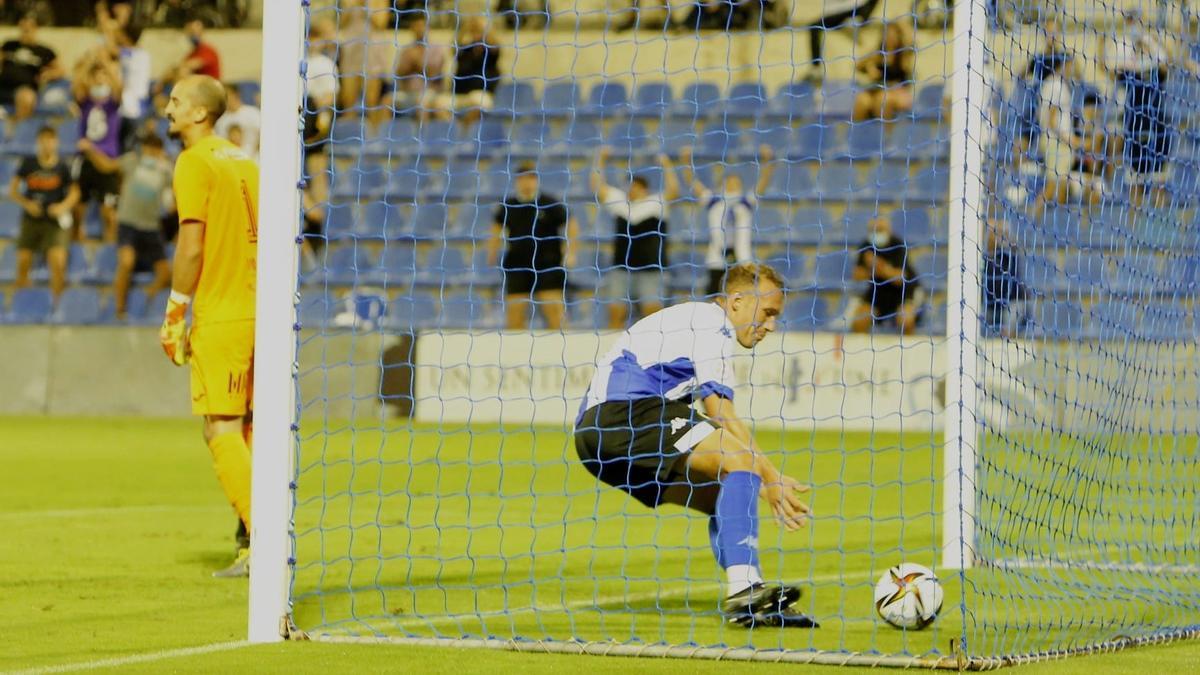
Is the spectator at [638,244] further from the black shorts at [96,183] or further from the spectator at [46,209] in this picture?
the spectator at [46,209]

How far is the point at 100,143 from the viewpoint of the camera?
18.8m

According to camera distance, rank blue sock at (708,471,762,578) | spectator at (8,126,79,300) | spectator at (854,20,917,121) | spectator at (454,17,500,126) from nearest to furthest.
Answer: blue sock at (708,471,762,578)
spectator at (854,20,917,121)
spectator at (454,17,500,126)
spectator at (8,126,79,300)

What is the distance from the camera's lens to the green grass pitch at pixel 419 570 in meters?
5.38

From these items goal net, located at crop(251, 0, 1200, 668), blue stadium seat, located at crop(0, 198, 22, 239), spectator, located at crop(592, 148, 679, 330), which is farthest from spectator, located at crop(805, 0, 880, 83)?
blue stadium seat, located at crop(0, 198, 22, 239)

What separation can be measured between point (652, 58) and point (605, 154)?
2935 millimetres

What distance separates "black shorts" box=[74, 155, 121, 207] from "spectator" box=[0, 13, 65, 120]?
1.72 m

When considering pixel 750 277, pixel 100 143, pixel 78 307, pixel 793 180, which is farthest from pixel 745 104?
pixel 750 277

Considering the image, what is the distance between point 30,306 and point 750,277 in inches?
538

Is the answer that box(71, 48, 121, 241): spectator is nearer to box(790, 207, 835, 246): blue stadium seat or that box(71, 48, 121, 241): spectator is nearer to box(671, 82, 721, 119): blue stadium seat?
box(671, 82, 721, 119): blue stadium seat

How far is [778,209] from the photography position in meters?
18.0

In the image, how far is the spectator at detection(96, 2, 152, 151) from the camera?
1900 centimetres

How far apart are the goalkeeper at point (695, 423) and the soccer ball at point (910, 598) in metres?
0.32

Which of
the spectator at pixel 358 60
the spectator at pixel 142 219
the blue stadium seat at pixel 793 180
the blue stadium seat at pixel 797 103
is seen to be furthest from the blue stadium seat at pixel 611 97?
the spectator at pixel 142 219

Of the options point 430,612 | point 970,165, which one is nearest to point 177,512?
point 430,612
